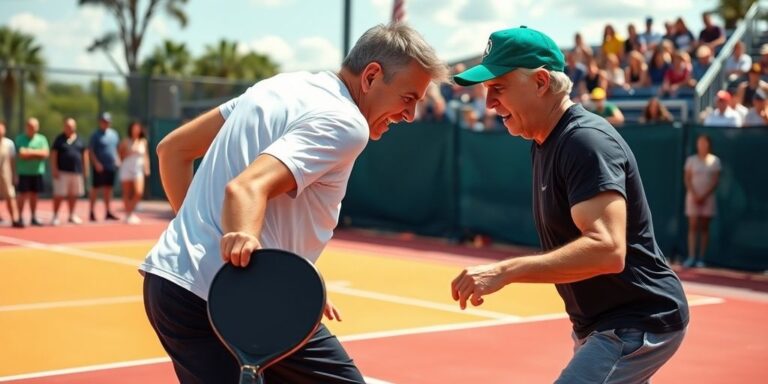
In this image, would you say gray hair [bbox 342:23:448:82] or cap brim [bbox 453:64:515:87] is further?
cap brim [bbox 453:64:515:87]

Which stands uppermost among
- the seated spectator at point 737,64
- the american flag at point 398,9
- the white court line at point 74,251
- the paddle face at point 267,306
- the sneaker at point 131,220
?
the american flag at point 398,9

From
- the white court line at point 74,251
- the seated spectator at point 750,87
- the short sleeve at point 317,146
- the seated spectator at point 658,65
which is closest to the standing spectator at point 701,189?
the seated spectator at point 750,87

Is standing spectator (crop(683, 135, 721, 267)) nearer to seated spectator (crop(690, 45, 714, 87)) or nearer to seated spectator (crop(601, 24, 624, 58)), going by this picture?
seated spectator (crop(690, 45, 714, 87))

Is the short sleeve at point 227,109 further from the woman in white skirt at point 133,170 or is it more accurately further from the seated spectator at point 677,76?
the woman in white skirt at point 133,170

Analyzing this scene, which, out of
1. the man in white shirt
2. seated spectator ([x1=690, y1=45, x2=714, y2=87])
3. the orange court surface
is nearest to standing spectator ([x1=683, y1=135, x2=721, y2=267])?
the orange court surface

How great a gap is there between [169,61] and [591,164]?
165ft

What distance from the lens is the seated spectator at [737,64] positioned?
60.5 feet

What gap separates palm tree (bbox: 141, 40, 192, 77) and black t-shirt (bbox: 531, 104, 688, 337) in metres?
48.5

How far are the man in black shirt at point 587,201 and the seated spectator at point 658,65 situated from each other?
50.7 feet

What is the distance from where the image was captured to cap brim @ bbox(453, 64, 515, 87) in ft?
12.1

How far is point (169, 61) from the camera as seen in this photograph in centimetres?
5228

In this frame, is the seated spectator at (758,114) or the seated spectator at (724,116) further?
the seated spectator at (724,116)

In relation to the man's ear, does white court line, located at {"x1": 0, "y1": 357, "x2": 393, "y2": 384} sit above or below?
below

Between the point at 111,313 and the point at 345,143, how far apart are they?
709 centimetres
